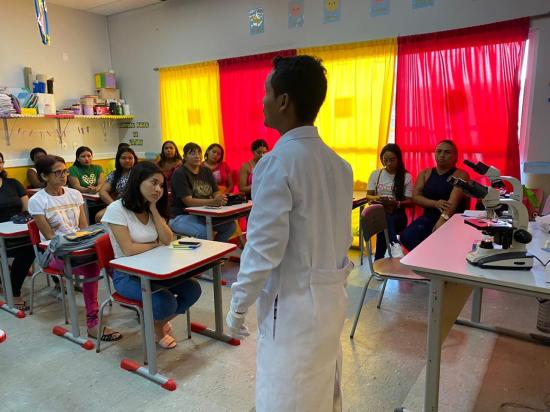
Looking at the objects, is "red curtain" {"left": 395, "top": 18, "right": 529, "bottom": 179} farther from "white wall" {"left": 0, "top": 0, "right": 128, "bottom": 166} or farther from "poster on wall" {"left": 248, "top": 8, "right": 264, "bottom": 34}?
"white wall" {"left": 0, "top": 0, "right": 128, "bottom": 166}

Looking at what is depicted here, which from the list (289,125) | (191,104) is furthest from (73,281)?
(191,104)

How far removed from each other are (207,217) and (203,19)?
3163 millimetres

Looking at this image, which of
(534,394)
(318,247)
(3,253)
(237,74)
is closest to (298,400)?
(318,247)

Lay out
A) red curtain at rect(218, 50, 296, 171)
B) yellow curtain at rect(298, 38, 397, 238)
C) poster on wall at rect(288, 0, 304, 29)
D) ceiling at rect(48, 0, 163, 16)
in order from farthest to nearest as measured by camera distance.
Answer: ceiling at rect(48, 0, 163, 16) < red curtain at rect(218, 50, 296, 171) < poster on wall at rect(288, 0, 304, 29) < yellow curtain at rect(298, 38, 397, 238)

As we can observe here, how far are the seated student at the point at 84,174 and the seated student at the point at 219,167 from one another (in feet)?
4.64

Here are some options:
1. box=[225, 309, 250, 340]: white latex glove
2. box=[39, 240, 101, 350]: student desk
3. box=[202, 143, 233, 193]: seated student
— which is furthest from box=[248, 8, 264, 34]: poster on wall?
box=[225, 309, 250, 340]: white latex glove

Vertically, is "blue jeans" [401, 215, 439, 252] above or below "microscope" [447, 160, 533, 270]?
below

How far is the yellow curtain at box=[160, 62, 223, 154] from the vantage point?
5.37m

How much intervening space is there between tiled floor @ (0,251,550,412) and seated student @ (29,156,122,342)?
0.73ft

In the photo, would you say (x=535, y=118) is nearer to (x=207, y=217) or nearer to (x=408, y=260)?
(x=408, y=260)

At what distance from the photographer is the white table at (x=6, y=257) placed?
2939 millimetres

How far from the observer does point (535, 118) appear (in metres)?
3.56

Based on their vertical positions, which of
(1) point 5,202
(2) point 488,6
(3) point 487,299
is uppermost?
(2) point 488,6

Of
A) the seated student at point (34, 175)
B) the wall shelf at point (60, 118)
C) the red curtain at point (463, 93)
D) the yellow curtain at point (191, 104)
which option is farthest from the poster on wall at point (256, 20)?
the seated student at point (34, 175)
